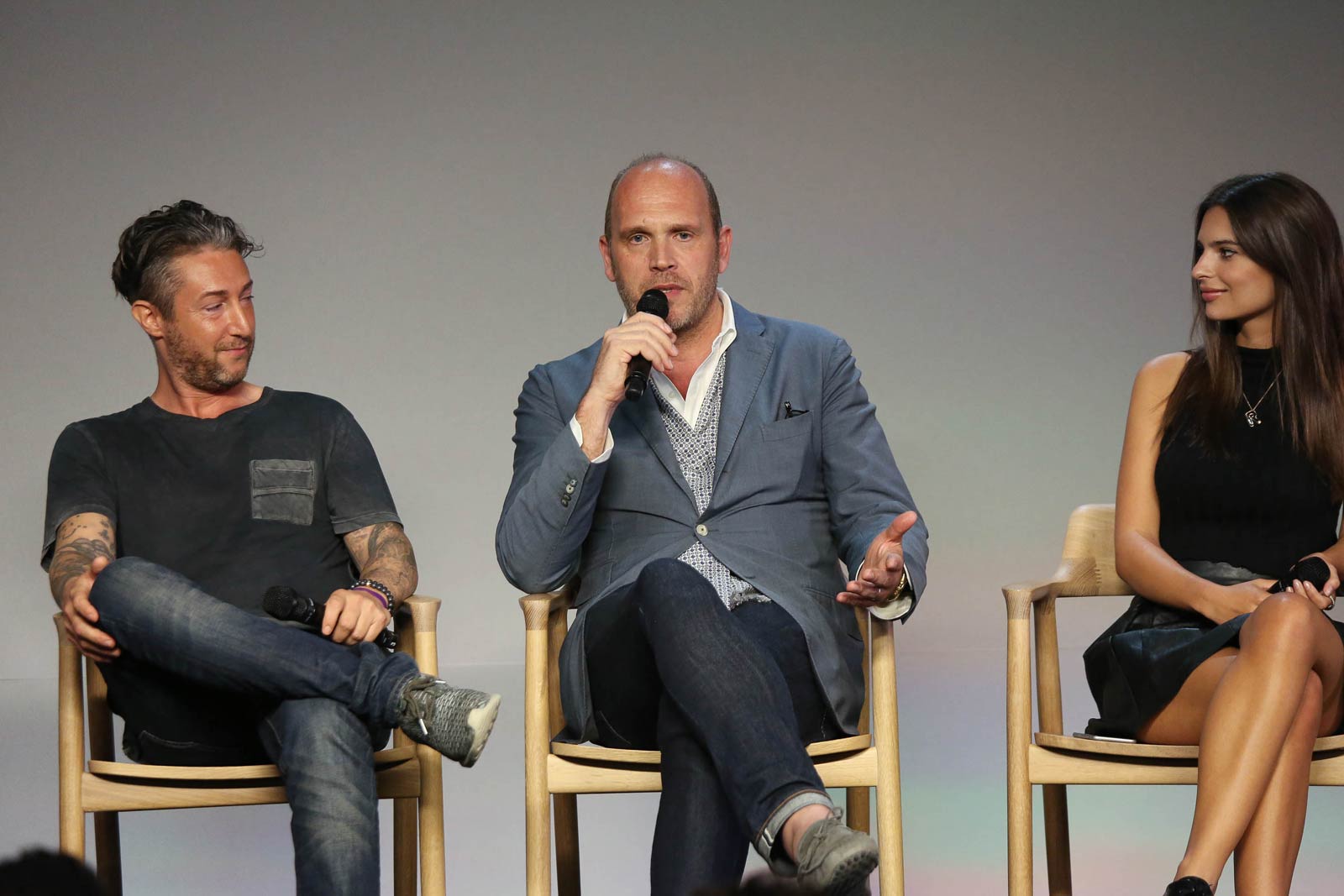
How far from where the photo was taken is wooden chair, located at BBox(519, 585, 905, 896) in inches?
77.1

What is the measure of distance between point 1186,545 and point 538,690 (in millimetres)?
1003

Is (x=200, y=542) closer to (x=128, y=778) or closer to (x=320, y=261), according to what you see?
(x=128, y=778)

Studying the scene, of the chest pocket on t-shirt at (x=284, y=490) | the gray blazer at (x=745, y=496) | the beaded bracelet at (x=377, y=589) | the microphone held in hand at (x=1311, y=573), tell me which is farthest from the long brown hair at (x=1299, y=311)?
the chest pocket on t-shirt at (x=284, y=490)

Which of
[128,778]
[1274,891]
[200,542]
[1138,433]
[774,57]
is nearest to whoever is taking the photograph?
[1274,891]

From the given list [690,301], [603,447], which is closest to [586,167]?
[690,301]

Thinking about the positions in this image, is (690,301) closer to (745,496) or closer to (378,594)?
(745,496)

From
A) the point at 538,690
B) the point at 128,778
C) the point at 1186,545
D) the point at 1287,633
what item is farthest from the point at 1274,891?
the point at 128,778

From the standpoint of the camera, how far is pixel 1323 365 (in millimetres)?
2256

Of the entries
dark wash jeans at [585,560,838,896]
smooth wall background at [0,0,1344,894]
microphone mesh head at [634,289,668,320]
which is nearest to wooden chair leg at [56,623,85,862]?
dark wash jeans at [585,560,838,896]

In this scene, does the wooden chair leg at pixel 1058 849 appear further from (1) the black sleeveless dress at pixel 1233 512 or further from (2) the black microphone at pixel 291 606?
(2) the black microphone at pixel 291 606

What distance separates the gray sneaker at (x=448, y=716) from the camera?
1837 millimetres

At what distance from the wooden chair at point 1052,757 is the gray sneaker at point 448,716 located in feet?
2.34

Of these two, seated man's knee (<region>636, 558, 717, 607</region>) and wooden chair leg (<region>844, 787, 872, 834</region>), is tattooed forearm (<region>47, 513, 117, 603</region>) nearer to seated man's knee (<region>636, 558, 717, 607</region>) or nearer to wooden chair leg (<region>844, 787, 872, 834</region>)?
seated man's knee (<region>636, 558, 717, 607</region>)

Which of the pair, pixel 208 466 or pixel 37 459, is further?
pixel 37 459
